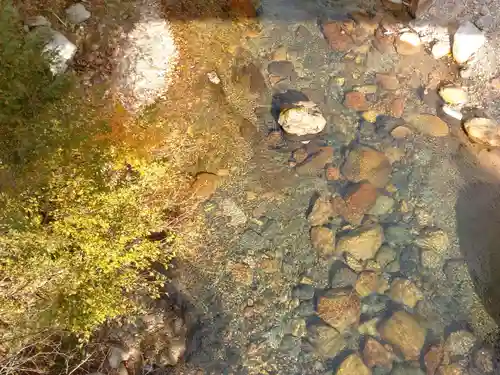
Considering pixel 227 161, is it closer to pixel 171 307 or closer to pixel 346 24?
pixel 171 307

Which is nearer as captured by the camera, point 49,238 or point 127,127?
point 49,238

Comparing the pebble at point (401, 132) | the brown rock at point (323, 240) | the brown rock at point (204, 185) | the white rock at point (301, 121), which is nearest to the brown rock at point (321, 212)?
the brown rock at point (323, 240)

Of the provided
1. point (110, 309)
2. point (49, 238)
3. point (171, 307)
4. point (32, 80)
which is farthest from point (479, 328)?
point (32, 80)

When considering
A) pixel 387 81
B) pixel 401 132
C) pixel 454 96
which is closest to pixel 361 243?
pixel 401 132

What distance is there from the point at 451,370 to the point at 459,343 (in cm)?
41

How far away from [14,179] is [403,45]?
7616 mm

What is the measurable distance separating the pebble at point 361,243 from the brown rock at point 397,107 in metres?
2.55

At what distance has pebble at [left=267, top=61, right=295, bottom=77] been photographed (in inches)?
320

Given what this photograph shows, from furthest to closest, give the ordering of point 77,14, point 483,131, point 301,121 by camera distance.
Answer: point 483,131 → point 301,121 → point 77,14

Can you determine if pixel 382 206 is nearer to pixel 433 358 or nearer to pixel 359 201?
pixel 359 201

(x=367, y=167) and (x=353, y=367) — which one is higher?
(x=367, y=167)

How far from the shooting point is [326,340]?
601 centimetres

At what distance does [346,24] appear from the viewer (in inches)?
354

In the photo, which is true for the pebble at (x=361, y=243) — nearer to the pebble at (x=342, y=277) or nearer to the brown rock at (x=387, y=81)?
the pebble at (x=342, y=277)
